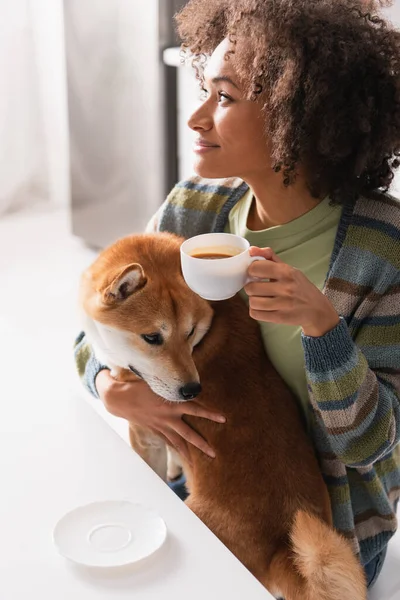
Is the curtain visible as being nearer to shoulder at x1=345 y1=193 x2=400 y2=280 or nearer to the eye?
the eye

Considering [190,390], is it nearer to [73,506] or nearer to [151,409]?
[151,409]

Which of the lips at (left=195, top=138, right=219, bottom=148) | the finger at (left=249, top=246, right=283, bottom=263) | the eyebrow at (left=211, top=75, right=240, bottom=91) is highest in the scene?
the eyebrow at (left=211, top=75, right=240, bottom=91)

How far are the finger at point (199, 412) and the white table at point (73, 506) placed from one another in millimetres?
240

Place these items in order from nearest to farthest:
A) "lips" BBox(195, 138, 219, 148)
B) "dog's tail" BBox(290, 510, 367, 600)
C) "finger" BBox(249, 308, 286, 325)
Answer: "dog's tail" BBox(290, 510, 367, 600) → "finger" BBox(249, 308, 286, 325) → "lips" BBox(195, 138, 219, 148)

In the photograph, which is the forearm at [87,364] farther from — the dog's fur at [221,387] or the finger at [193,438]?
the finger at [193,438]

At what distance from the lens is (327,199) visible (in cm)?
Result: 130

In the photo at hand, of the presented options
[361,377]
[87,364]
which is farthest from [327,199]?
[87,364]

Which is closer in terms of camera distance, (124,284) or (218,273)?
(218,273)

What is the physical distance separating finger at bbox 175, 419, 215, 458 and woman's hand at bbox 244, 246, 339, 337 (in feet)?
1.12

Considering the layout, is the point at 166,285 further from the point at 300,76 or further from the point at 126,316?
the point at 300,76

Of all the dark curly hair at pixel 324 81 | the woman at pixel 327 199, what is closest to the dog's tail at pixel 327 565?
the woman at pixel 327 199

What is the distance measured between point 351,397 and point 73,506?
47cm

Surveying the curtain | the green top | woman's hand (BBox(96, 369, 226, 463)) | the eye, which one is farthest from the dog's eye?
the curtain

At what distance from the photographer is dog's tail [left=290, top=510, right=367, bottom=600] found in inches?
35.6
